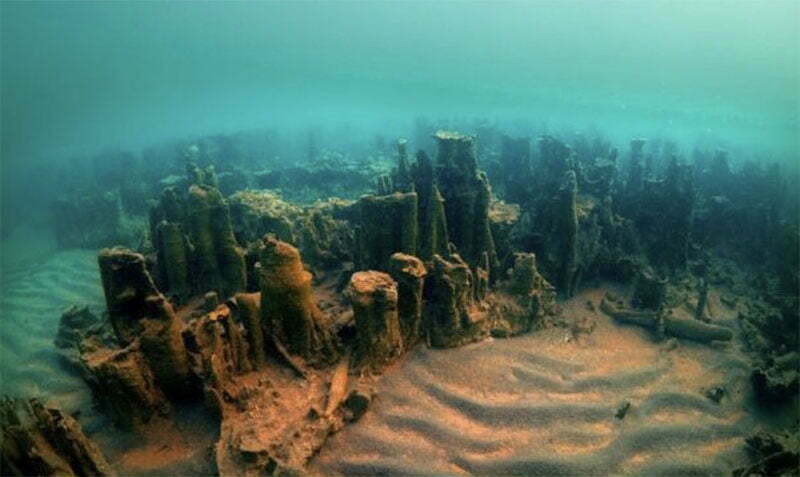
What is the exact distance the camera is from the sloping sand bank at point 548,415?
3785 millimetres

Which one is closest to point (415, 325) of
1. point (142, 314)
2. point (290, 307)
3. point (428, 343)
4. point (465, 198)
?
point (428, 343)

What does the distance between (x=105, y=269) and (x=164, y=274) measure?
2.56 meters

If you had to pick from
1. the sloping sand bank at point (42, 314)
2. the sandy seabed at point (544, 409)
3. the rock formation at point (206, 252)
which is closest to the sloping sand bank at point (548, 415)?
the sandy seabed at point (544, 409)

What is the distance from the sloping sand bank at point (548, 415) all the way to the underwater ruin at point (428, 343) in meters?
0.02

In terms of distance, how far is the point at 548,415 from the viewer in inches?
169

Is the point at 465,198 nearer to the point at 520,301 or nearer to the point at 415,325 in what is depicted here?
the point at 520,301

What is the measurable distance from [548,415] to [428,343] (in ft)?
4.64

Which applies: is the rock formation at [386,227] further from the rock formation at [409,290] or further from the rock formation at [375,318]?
the rock formation at [375,318]

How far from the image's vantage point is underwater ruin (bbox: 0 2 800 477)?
3738mm

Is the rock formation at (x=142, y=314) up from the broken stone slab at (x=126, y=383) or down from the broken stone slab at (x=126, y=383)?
up

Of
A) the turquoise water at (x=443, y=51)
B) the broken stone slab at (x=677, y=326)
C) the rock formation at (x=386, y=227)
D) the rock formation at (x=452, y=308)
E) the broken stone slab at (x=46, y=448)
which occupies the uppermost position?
the turquoise water at (x=443, y=51)

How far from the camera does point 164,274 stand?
612 centimetres

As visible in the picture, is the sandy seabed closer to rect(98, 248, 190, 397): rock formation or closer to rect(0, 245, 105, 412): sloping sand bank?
rect(0, 245, 105, 412): sloping sand bank

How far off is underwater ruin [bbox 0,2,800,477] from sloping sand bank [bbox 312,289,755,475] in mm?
20
